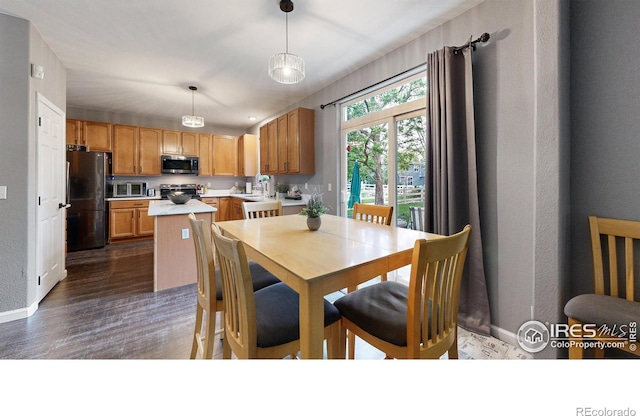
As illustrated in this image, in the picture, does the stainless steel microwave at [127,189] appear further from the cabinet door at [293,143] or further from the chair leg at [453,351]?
the chair leg at [453,351]

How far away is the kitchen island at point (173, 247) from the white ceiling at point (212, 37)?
172cm

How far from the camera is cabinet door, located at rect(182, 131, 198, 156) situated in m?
5.54

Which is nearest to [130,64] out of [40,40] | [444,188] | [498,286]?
[40,40]

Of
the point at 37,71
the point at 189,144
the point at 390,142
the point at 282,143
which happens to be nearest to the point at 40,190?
the point at 37,71

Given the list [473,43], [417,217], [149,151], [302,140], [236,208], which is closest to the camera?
[473,43]

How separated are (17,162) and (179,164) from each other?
3389mm

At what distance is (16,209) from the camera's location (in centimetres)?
216

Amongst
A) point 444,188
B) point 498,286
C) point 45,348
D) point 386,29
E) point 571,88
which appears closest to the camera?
point 571,88

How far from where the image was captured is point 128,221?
480 centimetres

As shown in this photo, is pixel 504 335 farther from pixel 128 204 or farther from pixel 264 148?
pixel 128 204

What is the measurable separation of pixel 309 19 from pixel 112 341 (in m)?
2.98

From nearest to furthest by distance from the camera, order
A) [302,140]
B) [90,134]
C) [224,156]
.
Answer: [302,140] → [90,134] → [224,156]

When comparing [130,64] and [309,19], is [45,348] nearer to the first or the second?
[130,64]

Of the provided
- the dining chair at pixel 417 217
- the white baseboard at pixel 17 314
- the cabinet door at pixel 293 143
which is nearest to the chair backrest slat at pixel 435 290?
the dining chair at pixel 417 217
